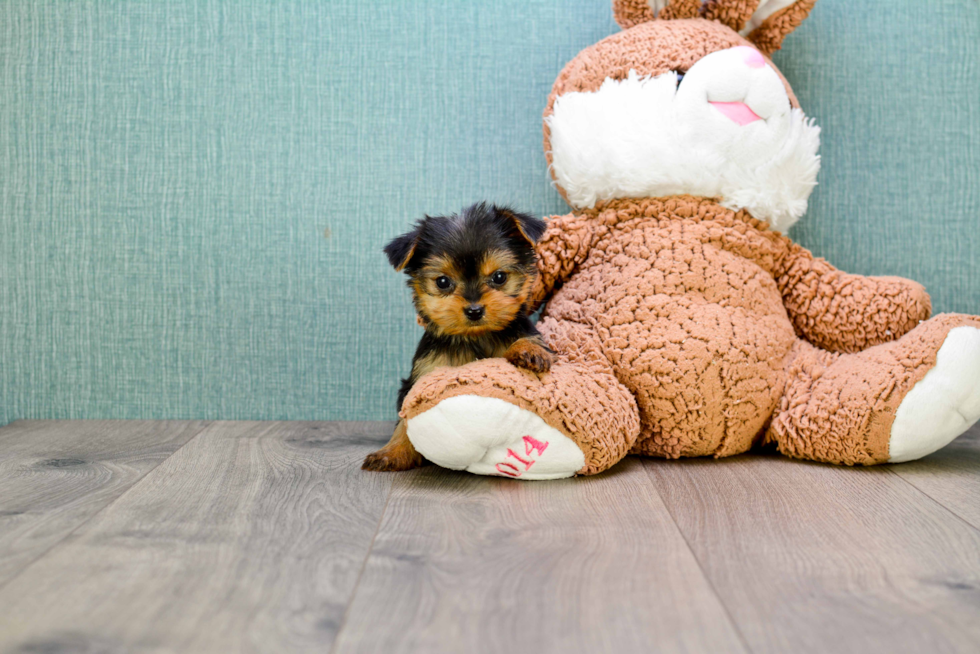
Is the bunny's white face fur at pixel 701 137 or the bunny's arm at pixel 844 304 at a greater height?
the bunny's white face fur at pixel 701 137

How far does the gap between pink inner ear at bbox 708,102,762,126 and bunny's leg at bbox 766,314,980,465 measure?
2.14ft

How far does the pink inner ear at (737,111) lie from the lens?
1.79 meters

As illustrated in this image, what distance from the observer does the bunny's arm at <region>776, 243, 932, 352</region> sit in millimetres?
1840

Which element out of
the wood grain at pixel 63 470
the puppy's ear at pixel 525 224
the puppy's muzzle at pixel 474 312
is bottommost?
the wood grain at pixel 63 470

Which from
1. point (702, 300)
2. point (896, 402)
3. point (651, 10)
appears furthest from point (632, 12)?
point (896, 402)

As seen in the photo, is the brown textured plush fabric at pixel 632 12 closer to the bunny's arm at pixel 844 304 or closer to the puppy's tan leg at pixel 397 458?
the bunny's arm at pixel 844 304

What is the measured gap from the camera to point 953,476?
1647mm

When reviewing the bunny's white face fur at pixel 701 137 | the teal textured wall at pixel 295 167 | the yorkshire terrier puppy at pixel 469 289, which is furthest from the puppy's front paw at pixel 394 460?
the bunny's white face fur at pixel 701 137

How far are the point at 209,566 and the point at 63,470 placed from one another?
2.73 feet

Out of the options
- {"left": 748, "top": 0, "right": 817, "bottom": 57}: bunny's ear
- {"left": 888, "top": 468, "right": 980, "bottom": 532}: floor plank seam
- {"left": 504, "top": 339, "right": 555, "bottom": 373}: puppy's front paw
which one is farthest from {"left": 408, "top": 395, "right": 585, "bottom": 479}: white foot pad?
{"left": 748, "top": 0, "right": 817, "bottom": 57}: bunny's ear

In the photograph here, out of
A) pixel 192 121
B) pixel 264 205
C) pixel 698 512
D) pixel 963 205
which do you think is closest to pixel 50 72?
pixel 192 121

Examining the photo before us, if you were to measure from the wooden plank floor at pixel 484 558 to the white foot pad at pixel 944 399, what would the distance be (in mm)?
93

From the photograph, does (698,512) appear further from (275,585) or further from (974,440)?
(974,440)

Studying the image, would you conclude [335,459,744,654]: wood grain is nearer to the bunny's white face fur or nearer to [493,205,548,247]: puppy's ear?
[493,205,548,247]: puppy's ear
